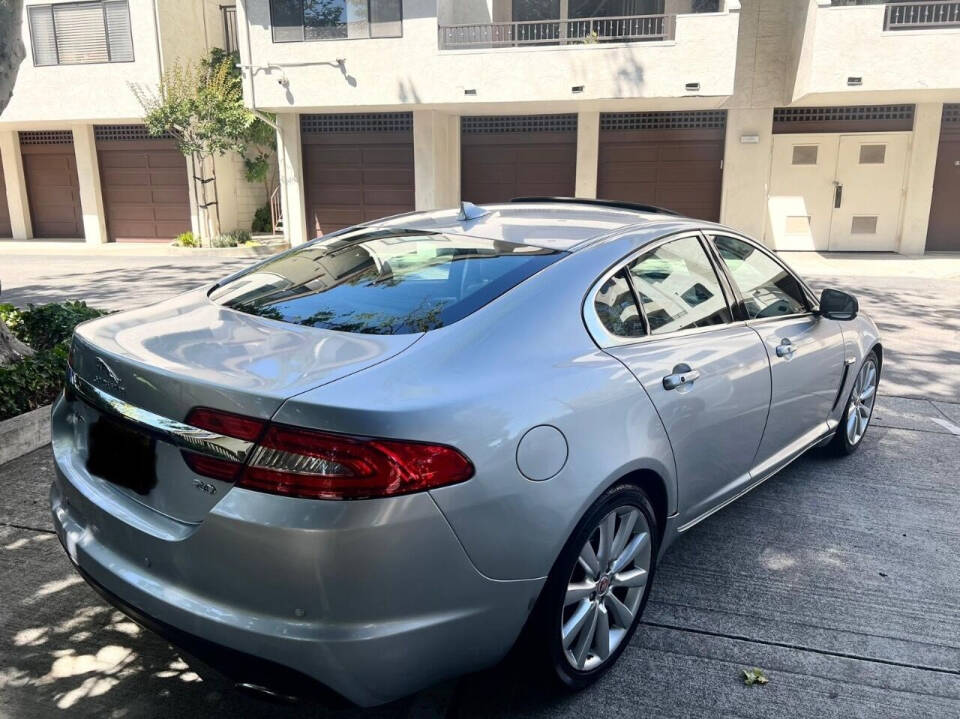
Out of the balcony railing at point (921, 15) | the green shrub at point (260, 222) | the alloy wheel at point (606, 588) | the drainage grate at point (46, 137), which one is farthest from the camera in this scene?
the green shrub at point (260, 222)

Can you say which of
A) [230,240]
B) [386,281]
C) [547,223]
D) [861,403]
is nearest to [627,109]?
[230,240]

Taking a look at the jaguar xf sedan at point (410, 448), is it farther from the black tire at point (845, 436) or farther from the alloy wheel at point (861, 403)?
the alloy wheel at point (861, 403)

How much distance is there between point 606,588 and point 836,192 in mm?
16977

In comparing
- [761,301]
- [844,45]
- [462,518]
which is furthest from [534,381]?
[844,45]

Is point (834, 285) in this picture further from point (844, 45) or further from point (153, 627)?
point (153, 627)

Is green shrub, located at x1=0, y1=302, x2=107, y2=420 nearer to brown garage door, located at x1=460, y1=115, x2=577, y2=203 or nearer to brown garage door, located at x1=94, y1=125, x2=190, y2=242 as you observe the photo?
brown garage door, located at x1=460, y1=115, x2=577, y2=203

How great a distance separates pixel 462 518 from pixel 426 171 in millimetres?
16233

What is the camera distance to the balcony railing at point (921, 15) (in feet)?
46.6

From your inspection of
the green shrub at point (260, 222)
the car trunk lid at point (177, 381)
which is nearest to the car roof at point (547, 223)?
the car trunk lid at point (177, 381)

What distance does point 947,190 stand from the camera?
16.8 m

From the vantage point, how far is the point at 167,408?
7.00ft

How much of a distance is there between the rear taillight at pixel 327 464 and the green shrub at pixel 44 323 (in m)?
4.79

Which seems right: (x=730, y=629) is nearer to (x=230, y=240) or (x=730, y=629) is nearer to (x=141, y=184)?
(x=230, y=240)

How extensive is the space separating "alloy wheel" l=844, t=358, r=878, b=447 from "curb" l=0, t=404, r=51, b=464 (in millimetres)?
4936
